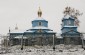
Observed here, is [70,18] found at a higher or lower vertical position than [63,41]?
higher

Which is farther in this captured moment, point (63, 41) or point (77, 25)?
point (77, 25)

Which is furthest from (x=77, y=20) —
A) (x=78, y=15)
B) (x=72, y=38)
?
(x=72, y=38)

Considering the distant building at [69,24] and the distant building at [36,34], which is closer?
the distant building at [36,34]

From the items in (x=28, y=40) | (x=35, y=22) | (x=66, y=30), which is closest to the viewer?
(x=28, y=40)

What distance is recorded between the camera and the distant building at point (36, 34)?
51.2m

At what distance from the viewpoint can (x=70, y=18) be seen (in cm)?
5775

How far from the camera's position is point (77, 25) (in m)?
59.2

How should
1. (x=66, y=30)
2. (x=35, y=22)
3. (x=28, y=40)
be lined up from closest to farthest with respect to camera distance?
(x=28, y=40) → (x=66, y=30) → (x=35, y=22)

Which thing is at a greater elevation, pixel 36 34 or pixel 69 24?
pixel 69 24

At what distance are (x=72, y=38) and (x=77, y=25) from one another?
756 centimetres

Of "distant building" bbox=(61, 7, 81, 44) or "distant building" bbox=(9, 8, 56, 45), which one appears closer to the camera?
"distant building" bbox=(9, 8, 56, 45)

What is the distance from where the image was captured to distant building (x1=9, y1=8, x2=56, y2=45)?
51159 millimetres

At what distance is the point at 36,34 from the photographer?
5662 cm

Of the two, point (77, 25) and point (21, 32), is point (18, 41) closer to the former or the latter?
point (21, 32)
